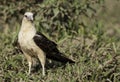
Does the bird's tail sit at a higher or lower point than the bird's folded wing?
lower

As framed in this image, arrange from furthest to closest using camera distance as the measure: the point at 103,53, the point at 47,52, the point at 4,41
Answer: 1. the point at 4,41
2. the point at 103,53
3. the point at 47,52

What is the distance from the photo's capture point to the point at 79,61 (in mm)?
9359

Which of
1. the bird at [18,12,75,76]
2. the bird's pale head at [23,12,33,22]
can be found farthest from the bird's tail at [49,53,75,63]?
the bird's pale head at [23,12,33,22]

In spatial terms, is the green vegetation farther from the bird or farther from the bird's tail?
the bird

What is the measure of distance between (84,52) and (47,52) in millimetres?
1173

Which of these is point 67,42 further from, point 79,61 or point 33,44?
point 33,44

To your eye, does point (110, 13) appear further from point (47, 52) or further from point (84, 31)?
point (47, 52)

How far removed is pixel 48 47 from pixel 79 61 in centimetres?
72

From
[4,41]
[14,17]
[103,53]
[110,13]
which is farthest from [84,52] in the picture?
[110,13]

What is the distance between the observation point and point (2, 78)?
8.51 m

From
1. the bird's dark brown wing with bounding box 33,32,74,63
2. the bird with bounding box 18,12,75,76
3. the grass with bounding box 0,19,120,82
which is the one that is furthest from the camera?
the bird's dark brown wing with bounding box 33,32,74,63

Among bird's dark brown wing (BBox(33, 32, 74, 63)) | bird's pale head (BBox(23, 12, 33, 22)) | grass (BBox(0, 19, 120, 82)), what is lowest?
grass (BBox(0, 19, 120, 82))

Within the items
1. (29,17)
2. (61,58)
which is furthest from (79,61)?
(29,17)

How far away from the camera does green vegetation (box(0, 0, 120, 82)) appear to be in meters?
8.55
